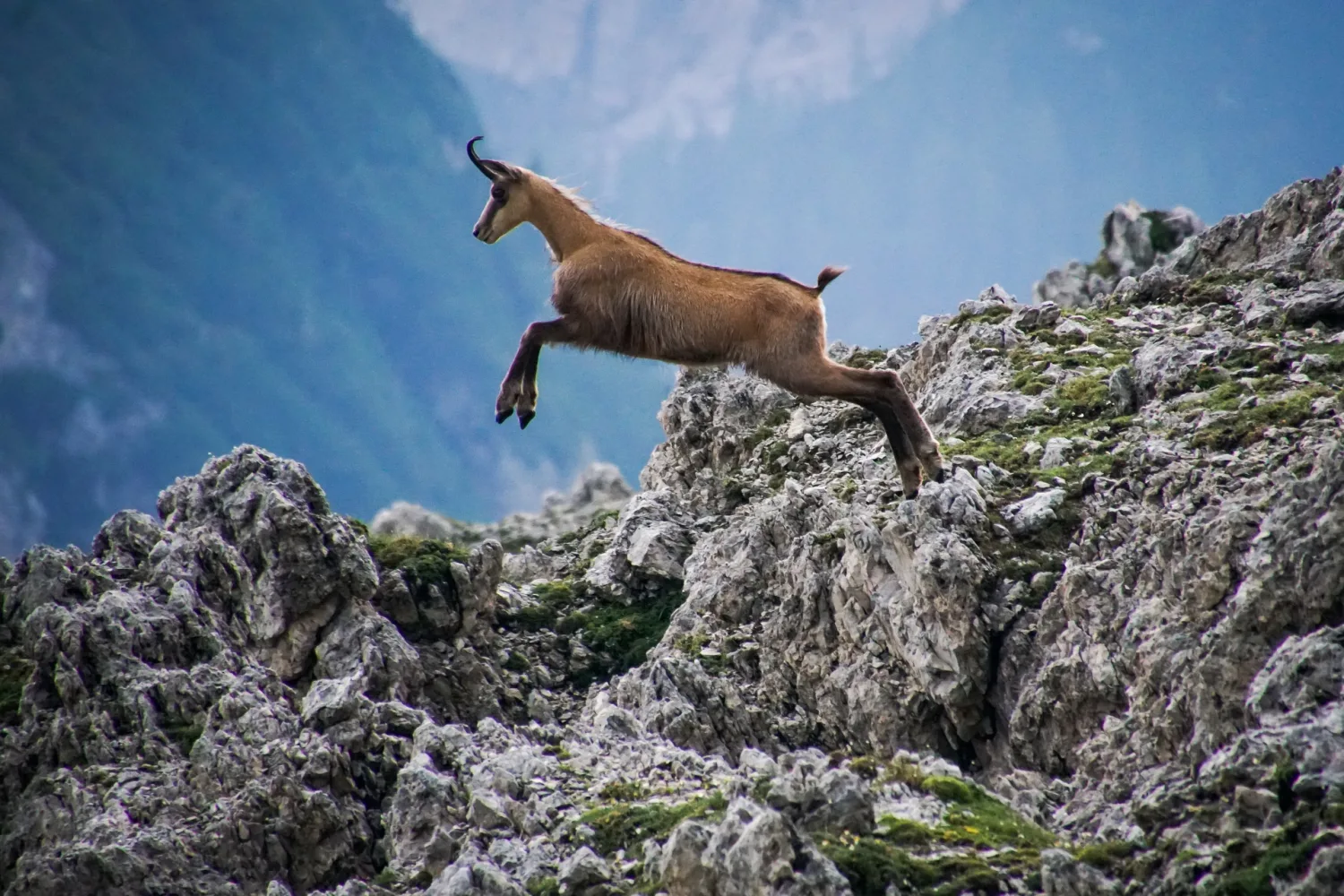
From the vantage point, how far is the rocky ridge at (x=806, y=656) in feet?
31.0

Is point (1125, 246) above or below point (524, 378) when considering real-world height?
above

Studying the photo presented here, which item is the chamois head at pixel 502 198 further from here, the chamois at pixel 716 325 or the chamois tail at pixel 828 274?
the chamois tail at pixel 828 274

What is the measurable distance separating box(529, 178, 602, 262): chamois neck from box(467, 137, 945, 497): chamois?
0.81ft

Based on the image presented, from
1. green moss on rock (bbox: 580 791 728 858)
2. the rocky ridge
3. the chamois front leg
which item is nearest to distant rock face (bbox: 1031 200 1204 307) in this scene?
the rocky ridge

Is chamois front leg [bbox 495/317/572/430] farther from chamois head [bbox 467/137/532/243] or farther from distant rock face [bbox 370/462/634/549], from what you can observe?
distant rock face [bbox 370/462/634/549]

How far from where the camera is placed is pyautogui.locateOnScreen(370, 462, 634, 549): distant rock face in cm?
4062

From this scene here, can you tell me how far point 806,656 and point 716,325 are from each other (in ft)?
15.7

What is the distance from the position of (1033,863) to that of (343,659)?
11.9m

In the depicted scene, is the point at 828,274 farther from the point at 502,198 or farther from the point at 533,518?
the point at 533,518

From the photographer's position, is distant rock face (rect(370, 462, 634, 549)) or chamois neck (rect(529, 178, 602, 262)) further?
distant rock face (rect(370, 462, 634, 549))

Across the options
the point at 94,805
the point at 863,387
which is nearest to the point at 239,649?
the point at 94,805

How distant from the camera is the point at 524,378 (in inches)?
568

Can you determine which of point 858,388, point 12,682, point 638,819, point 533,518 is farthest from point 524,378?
point 533,518

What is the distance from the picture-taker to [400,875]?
11641mm
